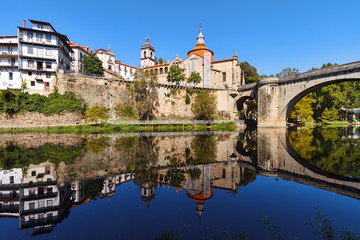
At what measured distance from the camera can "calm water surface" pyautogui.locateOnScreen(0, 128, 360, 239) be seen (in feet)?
14.4

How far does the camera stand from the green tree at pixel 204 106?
140ft

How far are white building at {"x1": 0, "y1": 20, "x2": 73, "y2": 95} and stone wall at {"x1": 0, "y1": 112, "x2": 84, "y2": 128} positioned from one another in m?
5.26

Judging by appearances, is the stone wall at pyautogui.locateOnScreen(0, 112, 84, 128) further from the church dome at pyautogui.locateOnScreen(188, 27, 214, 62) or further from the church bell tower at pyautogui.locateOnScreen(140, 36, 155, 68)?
the church bell tower at pyautogui.locateOnScreen(140, 36, 155, 68)

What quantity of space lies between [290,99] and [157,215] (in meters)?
37.3

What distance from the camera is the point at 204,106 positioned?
42562 millimetres

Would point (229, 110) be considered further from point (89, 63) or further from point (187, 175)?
point (187, 175)

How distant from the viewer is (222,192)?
21.9ft

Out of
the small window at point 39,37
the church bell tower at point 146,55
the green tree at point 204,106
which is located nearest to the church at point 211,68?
the green tree at point 204,106

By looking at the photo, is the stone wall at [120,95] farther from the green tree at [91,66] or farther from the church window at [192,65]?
the church window at [192,65]

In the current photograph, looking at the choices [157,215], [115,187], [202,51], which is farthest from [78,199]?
[202,51]

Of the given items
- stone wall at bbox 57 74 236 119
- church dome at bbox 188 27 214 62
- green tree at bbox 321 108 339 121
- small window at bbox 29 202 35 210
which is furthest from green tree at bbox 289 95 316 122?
small window at bbox 29 202 35 210

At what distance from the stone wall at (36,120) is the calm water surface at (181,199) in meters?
26.0

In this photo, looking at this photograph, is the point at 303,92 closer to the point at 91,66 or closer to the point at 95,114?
the point at 95,114

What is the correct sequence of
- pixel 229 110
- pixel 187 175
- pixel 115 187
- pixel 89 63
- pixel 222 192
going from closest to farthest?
pixel 222 192 < pixel 115 187 < pixel 187 175 < pixel 89 63 < pixel 229 110
